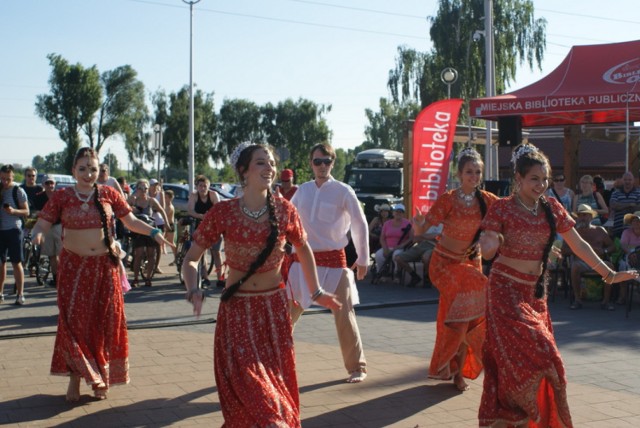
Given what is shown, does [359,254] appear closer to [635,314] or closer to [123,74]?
[635,314]

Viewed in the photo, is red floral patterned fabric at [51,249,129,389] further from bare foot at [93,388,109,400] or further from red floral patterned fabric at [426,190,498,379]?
red floral patterned fabric at [426,190,498,379]

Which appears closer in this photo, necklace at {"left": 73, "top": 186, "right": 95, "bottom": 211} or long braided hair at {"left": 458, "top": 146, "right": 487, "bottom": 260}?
necklace at {"left": 73, "top": 186, "right": 95, "bottom": 211}

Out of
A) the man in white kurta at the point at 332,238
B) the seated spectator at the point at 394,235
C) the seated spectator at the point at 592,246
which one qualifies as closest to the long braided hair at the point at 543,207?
the man in white kurta at the point at 332,238

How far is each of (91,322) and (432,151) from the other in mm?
7853

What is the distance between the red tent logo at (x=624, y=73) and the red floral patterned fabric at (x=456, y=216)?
9.76m

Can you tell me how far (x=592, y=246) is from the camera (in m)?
11.7

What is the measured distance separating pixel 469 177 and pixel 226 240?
2.56m

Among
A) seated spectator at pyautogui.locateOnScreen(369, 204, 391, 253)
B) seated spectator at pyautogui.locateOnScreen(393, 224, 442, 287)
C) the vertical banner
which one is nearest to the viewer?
the vertical banner

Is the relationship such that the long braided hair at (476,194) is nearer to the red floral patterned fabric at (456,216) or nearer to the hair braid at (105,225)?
the red floral patterned fabric at (456,216)

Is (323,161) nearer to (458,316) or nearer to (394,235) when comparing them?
(458,316)

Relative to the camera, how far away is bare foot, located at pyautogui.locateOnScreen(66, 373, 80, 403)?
6.34m

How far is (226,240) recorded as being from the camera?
16.2 ft

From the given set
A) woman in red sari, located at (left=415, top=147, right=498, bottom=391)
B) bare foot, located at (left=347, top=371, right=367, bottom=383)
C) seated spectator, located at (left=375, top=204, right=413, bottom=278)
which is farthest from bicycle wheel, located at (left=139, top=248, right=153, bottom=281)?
woman in red sari, located at (left=415, top=147, right=498, bottom=391)

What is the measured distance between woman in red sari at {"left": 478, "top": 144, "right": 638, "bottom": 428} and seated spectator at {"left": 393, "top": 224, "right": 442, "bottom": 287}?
26.8 feet
